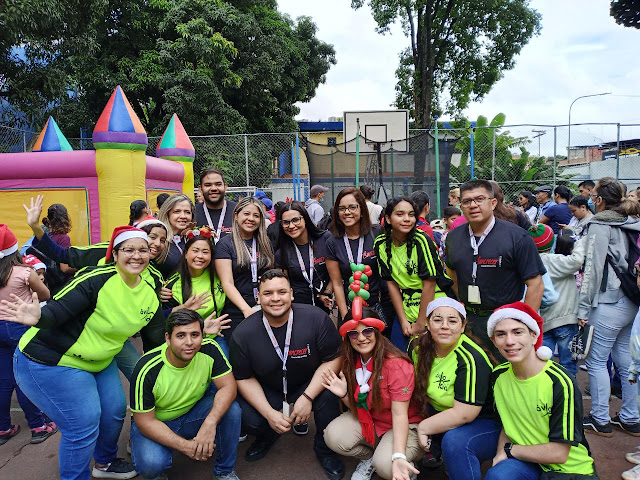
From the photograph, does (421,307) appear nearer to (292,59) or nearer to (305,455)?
(305,455)

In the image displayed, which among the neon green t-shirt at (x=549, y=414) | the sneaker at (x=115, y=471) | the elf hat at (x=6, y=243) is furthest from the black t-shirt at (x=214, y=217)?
the neon green t-shirt at (x=549, y=414)

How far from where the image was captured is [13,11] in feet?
31.9

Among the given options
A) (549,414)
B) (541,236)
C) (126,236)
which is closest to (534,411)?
(549,414)

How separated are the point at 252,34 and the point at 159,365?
17.2 metres

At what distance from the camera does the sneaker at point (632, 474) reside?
2.98 metres

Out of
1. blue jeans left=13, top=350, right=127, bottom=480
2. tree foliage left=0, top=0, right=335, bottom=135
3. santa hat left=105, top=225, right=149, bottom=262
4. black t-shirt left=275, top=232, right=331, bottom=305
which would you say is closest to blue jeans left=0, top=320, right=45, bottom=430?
blue jeans left=13, top=350, right=127, bottom=480

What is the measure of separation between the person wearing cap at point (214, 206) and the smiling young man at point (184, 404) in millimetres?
1632

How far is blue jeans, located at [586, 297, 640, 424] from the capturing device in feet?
11.8

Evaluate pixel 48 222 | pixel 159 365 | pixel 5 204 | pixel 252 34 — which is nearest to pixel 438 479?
pixel 159 365

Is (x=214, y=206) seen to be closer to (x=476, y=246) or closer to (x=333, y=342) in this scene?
(x=333, y=342)

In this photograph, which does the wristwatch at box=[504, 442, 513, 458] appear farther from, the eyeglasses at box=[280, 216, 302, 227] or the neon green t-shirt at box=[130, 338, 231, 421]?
the eyeglasses at box=[280, 216, 302, 227]

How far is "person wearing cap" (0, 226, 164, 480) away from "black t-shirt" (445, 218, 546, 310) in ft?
7.44

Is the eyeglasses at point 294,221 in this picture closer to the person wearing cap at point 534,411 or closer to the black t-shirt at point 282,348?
the black t-shirt at point 282,348

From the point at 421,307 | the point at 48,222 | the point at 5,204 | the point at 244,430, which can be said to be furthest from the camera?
the point at 5,204
